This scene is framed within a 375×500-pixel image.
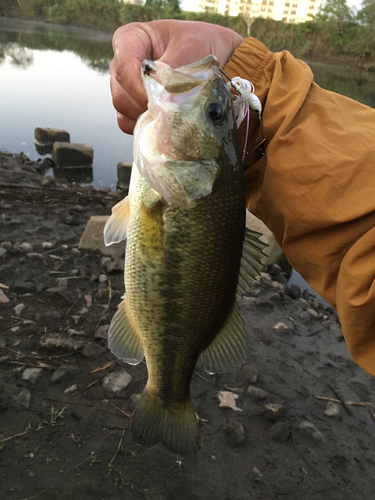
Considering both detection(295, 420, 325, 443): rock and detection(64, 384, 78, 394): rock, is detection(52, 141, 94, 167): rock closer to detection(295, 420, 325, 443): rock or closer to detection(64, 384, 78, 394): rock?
detection(64, 384, 78, 394): rock

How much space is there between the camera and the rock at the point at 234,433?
269 cm

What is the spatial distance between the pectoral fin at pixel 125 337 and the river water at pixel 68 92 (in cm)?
701

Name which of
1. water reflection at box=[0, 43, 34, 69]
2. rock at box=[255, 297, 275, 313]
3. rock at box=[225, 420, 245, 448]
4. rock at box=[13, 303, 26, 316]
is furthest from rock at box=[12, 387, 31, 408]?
water reflection at box=[0, 43, 34, 69]

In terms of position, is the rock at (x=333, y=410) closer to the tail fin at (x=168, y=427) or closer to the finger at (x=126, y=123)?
the tail fin at (x=168, y=427)

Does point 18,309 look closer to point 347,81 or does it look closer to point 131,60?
point 131,60

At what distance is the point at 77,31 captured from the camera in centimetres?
4278

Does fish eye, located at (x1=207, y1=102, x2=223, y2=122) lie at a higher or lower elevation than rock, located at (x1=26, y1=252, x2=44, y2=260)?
higher

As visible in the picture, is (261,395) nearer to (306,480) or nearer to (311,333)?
(306,480)

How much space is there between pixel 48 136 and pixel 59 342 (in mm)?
8435

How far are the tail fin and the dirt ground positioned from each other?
0.68m

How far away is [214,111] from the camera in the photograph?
1527mm

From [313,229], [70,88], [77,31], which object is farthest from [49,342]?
[77,31]

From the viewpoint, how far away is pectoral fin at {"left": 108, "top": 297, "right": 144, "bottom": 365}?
6.17 ft

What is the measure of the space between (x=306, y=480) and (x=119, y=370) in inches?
59.5
